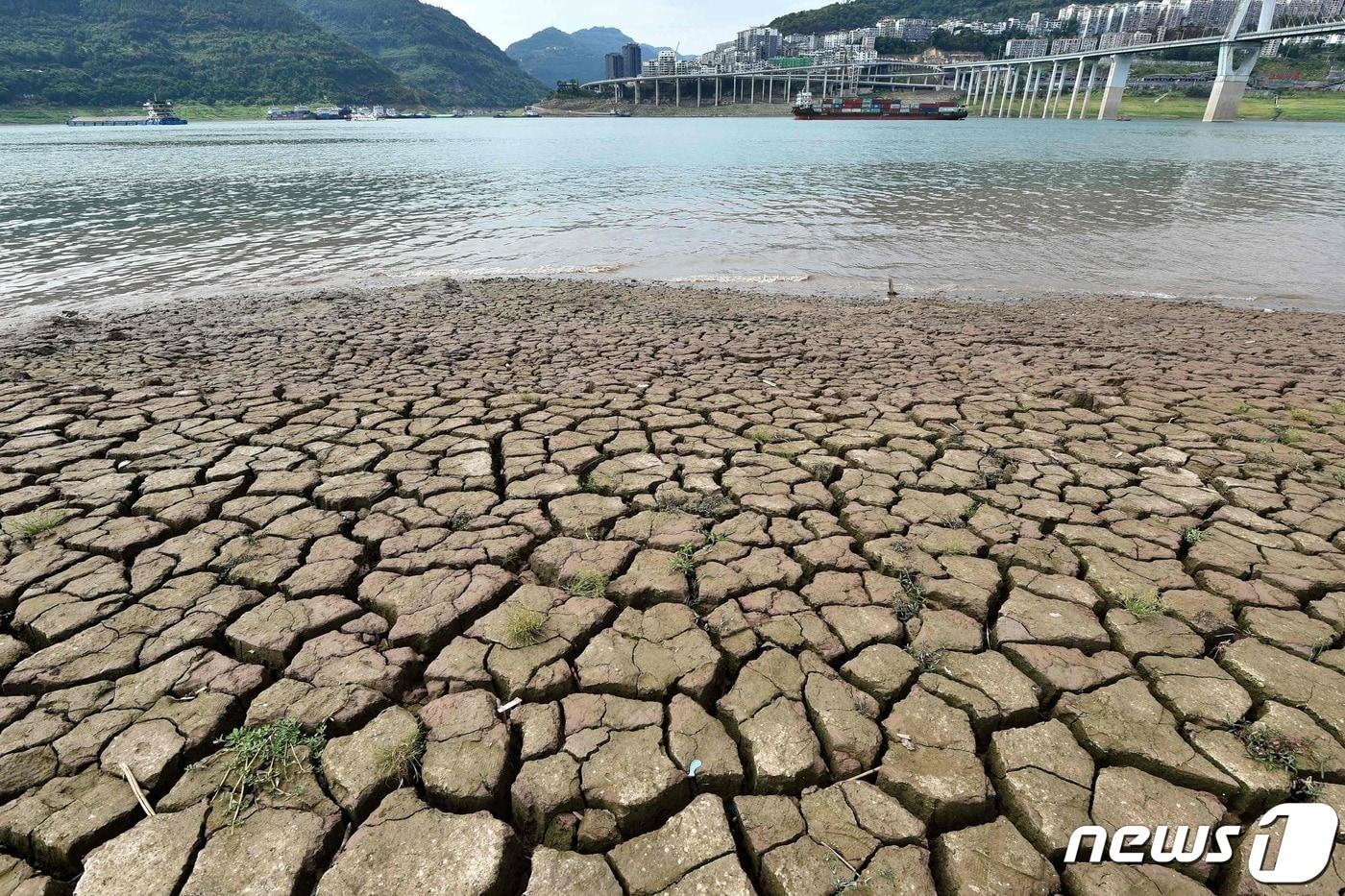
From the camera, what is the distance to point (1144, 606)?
9.10 ft

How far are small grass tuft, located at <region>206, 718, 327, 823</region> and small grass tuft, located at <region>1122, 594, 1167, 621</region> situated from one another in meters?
3.29

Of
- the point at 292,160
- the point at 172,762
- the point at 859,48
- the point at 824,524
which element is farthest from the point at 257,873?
the point at 859,48

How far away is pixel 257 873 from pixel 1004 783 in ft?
7.41

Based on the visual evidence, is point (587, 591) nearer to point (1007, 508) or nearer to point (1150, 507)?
point (1007, 508)

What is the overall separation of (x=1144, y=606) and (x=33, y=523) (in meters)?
5.46

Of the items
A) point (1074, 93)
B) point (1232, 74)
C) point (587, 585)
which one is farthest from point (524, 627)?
point (1074, 93)

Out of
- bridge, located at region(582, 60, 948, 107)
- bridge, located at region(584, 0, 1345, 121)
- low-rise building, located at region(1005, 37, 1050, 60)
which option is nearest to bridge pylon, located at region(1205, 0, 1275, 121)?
bridge, located at region(584, 0, 1345, 121)

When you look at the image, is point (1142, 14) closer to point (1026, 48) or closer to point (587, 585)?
point (1026, 48)

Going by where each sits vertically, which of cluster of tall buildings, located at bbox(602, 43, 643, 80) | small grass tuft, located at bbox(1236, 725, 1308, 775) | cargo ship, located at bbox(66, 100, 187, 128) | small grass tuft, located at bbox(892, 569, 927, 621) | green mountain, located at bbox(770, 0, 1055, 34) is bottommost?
small grass tuft, located at bbox(892, 569, 927, 621)

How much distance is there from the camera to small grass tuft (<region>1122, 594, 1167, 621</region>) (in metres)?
2.74

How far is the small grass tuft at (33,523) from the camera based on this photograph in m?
3.26

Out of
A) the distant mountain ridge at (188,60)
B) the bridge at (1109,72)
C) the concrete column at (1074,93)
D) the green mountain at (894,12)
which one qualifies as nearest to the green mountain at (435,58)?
the distant mountain ridge at (188,60)

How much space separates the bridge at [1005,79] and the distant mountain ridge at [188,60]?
46.9 metres

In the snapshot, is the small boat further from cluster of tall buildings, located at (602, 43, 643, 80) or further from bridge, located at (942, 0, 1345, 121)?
bridge, located at (942, 0, 1345, 121)
